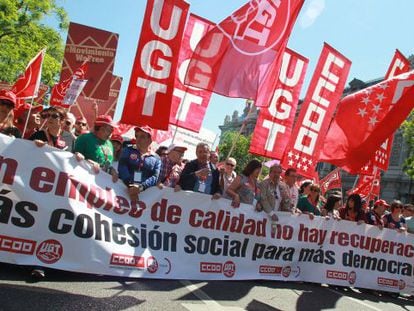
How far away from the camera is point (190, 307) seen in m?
4.33

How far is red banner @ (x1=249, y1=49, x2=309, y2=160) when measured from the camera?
30.1 ft

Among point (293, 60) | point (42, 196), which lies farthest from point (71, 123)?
point (293, 60)

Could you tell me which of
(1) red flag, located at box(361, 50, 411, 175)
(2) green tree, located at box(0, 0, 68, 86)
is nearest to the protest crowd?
(1) red flag, located at box(361, 50, 411, 175)

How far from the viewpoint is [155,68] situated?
671 cm

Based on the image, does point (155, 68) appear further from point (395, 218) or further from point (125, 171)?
point (395, 218)

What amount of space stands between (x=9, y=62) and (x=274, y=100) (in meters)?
18.9

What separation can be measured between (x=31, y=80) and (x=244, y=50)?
382cm

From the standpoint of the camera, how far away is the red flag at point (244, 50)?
22.1ft

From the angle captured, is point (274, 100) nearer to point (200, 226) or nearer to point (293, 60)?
point (293, 60)

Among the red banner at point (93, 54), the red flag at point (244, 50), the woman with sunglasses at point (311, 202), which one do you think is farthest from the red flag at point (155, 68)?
the red banner at point (93, 54)

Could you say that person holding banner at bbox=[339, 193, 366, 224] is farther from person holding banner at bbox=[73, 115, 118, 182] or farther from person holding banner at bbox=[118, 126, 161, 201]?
person holding banner at bbox=[73, 115, 118, 182]

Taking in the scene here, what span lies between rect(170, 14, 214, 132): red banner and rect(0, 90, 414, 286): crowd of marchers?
2.44 feet

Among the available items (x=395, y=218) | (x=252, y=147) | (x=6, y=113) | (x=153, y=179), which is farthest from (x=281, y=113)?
(x=6, y=113)

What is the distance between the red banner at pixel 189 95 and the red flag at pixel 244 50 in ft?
3.49
